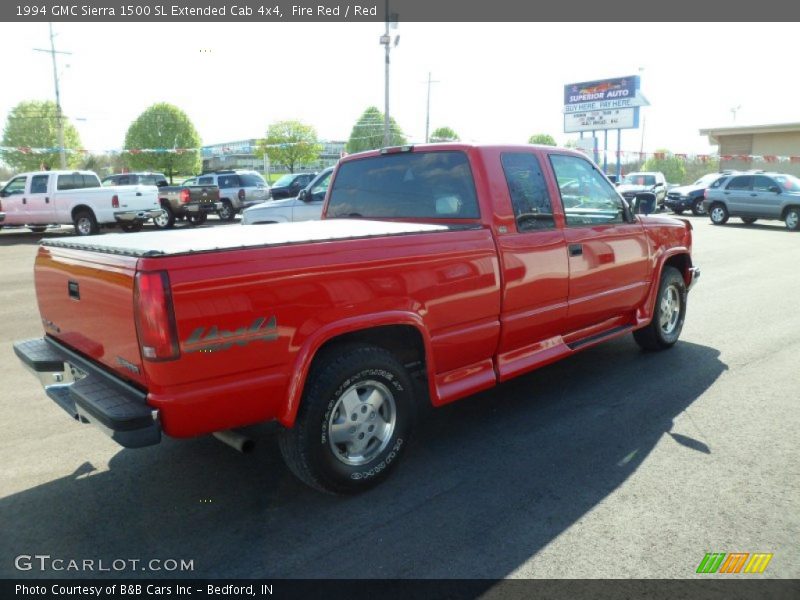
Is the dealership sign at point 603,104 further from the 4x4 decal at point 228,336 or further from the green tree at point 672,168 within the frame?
the 4x4 decal at point 228,336

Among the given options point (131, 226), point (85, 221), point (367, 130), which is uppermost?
point (367, 130)

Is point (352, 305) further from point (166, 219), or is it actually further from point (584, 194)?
point (166, 219)

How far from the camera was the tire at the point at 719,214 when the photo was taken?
2098cm

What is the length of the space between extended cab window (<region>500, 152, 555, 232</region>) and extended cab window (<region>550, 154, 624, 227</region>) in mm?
218

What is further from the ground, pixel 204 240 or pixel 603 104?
pixel 603 104

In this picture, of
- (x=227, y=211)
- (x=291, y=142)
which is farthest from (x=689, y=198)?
(x=291, y=142)

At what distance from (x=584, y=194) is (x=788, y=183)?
61.1 feet

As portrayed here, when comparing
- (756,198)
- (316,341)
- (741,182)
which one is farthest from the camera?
(741,182)

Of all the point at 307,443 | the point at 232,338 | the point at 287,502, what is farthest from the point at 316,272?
the point at 287,502

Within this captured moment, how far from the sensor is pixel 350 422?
337 cm

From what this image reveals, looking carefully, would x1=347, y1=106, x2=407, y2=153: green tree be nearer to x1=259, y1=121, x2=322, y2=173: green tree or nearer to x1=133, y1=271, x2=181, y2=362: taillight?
x1=259, y1=121, x2=322, y2=173: green tree

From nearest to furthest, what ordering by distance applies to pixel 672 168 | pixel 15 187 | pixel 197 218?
pixel 15 187 → pixel 197 218 → pixel 672 168

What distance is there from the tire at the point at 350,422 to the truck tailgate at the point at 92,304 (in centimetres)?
84

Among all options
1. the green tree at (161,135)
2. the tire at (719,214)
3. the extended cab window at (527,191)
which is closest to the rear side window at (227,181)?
the tire at (719,214)
